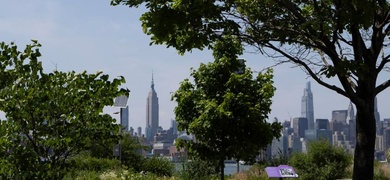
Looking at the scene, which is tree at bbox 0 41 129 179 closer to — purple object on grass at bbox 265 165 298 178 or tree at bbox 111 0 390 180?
tree at bbox 111 0 390 180

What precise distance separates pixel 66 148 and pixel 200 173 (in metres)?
16.3

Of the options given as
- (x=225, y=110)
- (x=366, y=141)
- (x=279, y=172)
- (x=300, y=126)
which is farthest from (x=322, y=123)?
(x=366, y=141)

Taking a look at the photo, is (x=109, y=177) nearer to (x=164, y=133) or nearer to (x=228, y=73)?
(x=228, y=73)

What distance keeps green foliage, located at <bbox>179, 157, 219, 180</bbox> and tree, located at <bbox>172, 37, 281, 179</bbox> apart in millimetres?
3845

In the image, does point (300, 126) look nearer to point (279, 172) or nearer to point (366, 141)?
point (279, 172)

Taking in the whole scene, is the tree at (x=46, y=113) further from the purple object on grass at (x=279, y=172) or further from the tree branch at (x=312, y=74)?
the purple object on grass at (x=279, y=172)

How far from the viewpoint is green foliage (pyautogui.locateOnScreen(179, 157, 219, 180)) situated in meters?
21.4

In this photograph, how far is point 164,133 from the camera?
9400 centimetres

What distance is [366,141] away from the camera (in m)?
8.47

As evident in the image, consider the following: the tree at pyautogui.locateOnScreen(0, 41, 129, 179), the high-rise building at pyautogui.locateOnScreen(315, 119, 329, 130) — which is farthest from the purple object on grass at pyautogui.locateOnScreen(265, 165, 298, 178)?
the high-rise building at pyautogui.locateOnScreen(315, 119, 329, 130)

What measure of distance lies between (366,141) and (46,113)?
494 centimetres

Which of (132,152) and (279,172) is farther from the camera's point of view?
(132,152)

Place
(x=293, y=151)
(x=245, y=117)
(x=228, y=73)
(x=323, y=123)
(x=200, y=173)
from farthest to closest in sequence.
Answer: (x=323, y=123) < (x=293, y=151) < (x=200, y=173) < (x=228, y=73) < (x=245, y=117)

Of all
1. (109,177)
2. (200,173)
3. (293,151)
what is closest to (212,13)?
(109,177)
